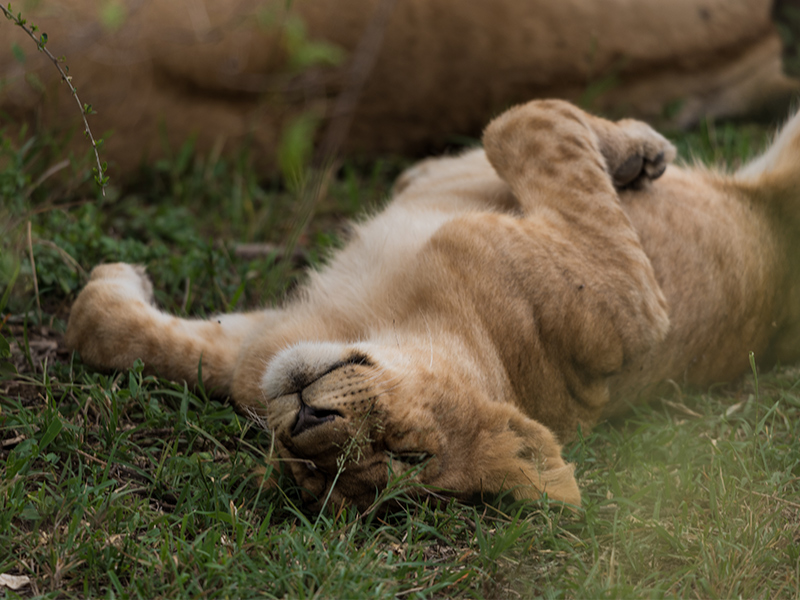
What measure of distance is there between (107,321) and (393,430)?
143 cm

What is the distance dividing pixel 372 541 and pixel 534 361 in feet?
3.23

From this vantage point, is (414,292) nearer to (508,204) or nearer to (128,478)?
(508,204)

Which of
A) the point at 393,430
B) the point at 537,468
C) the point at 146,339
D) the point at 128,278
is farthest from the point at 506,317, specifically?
the point at 128,278

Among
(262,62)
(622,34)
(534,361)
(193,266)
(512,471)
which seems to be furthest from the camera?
(622,34)

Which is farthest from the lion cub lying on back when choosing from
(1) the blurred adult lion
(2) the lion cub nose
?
(1) the blurred adult lion

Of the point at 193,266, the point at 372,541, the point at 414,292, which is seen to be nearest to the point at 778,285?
the point at 414,292

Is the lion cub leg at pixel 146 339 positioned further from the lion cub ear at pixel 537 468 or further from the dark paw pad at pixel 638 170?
the dark paw pad at pixel 638 170

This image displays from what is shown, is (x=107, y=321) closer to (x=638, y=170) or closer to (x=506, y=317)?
(x=506, y=317)

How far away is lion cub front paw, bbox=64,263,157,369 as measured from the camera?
3332 mm

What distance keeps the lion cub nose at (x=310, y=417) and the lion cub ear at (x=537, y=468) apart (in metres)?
0.65

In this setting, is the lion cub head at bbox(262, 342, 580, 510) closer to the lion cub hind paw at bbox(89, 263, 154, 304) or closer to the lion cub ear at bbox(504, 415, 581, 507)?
the lion cub ear at bbox(504, 415, 581, 507)

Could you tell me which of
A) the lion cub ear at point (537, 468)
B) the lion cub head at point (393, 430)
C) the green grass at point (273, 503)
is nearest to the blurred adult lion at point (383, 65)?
the green grass at point (273, 503)

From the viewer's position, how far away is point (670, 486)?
2.90 metres

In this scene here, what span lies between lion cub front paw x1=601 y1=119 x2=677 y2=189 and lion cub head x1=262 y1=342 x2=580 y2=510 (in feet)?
4.72
